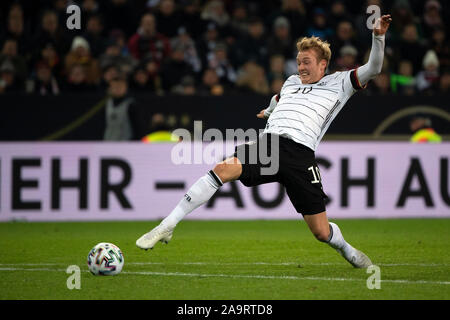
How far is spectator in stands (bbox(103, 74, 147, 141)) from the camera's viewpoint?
14.2m

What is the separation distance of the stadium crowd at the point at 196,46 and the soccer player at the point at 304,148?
697 cm

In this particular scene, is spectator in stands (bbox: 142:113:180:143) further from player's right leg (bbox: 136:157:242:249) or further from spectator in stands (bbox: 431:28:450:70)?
player's right leg (bbox: 136:157:242:249)

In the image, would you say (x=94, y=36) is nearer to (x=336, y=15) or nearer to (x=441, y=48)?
(x=336, y=15)

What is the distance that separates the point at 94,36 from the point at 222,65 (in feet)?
7.47

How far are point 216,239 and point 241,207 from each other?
2.52m

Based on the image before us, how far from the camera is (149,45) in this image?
1562cm

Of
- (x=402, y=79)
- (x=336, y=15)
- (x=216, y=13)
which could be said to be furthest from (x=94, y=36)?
(x=402, y=79)

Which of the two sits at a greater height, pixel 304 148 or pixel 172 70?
pixel 172 70

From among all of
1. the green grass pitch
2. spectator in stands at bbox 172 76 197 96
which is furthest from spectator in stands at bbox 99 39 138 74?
the green grass pitch

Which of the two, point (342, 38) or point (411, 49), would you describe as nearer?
point (342, 38)

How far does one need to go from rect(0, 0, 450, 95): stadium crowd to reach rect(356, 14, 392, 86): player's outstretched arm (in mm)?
7392

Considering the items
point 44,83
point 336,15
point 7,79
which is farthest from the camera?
point 336,15

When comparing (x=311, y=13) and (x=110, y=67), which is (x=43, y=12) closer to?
(x=110, y=67)

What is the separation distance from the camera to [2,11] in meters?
15.8
